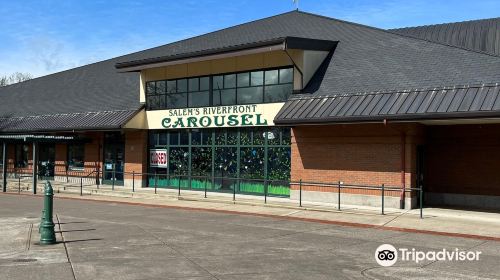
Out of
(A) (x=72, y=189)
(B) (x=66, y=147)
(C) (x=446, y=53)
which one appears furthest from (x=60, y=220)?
(B) (x=66, y=147)

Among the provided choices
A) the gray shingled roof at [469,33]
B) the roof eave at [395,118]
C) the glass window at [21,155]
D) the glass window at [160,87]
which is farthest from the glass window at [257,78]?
the glass window at [21,155]

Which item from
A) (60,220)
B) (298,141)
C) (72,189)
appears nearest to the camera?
(60,220)

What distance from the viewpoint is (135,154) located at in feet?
87.5

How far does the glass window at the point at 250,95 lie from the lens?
22469 mm

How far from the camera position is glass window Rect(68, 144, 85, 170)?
30.0m

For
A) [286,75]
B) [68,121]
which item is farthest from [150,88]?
[286,75]

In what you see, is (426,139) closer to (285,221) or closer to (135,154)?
(285,221)

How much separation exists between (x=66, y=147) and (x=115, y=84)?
15.4 ft

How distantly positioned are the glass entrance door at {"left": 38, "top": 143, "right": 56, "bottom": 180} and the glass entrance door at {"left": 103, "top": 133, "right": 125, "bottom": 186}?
505 cm

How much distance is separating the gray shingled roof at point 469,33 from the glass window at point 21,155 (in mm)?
24787

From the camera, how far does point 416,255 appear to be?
9.91 metres

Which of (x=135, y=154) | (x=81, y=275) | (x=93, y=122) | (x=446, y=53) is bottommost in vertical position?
(x=81, y=275)

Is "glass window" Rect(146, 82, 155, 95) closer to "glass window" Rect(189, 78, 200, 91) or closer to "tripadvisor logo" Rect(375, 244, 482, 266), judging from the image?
"glass window" Rect(189, 78, 200, 91)

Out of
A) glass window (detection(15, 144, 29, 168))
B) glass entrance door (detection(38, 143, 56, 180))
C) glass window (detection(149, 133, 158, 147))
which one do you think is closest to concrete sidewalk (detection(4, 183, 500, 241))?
glass window (detection(149, 133, 158, 147))
